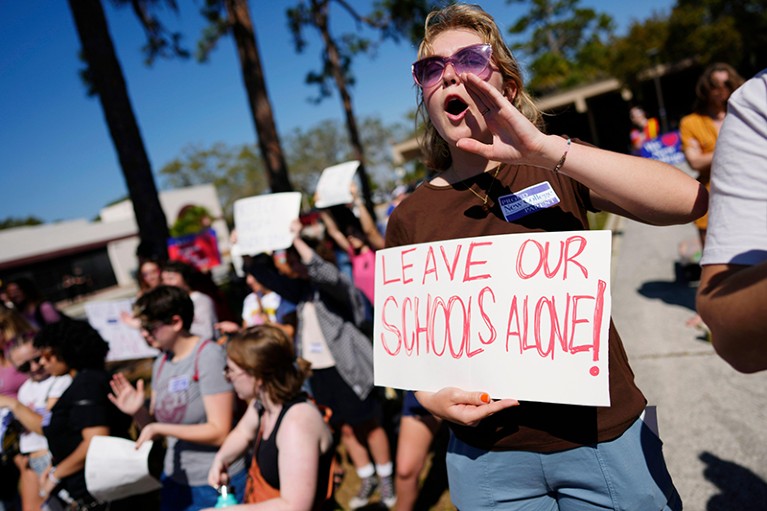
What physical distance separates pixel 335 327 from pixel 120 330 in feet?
11.0

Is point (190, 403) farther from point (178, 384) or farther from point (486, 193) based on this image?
A: point (486, 193)

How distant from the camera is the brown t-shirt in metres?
1.14

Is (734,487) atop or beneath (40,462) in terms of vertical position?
beneath

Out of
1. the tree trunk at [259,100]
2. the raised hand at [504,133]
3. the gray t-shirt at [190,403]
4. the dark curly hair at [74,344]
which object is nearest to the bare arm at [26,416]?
the dark curly hair at [74,344]

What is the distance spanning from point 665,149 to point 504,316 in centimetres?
618

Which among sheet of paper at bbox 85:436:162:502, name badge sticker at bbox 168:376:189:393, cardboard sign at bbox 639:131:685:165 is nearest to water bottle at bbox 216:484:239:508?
sheet of paper at bbox 85:436:162:502

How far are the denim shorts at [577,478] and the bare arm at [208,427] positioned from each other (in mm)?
1488

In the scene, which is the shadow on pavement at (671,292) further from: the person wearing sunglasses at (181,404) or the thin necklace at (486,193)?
the person wearing sunglasses at (181,404)

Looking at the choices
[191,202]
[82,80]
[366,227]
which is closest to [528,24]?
[191,202]

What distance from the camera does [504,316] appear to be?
1145mm

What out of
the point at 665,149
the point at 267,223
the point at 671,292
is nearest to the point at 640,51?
the point at 665,149

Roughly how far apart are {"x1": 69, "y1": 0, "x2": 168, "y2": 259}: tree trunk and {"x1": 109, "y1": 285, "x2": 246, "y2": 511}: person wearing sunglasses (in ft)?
14.9

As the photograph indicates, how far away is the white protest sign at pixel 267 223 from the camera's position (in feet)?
9.86

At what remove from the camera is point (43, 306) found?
5.24 m
